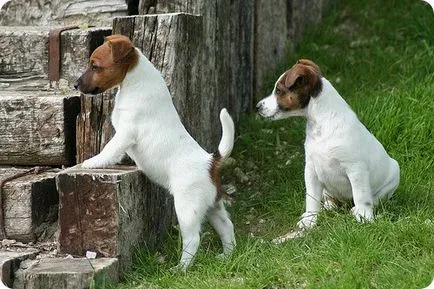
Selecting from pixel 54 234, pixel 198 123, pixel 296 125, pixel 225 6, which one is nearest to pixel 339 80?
pixel 296 125

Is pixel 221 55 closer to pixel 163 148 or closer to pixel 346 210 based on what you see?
pixel 346 210

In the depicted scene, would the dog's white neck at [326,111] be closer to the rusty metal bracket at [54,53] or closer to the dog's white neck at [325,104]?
the dog's white neck at [325,104]

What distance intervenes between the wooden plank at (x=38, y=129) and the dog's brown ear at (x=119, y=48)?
931mm

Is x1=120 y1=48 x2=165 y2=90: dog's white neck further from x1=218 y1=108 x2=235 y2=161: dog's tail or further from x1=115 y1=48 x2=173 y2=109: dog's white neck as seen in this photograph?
x1=218 y1=108 x2=235 y2=161: dog's tail

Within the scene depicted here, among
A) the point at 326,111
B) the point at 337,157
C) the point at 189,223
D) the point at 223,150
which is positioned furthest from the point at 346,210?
the point at 189,223

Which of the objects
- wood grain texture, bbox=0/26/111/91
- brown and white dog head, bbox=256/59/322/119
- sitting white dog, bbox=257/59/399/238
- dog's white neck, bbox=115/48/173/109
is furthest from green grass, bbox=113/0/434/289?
wood grain texture, bbox=0/26/111/91

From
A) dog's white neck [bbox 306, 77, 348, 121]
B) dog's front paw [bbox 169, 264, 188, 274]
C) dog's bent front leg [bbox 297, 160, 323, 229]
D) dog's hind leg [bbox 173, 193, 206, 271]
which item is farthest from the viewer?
dog's bent front leg [bbox 297, 160, 323, 229]

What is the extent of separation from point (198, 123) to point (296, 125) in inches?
55.6

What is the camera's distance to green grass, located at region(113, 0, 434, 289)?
4984 mm

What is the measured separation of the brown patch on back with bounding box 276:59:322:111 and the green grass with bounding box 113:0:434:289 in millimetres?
704

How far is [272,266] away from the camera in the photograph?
5.04 metres

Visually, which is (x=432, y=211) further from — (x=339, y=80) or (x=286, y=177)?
(x=339, y=80)

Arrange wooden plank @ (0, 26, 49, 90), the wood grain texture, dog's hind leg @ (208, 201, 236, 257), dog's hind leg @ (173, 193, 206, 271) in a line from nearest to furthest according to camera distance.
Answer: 1. dog's hind leg @ (173, 193, 206, 271)
2. dog's hind leg @ (208, 201, 236, 257)
3. the wood grain texture
4. wooden plank @ (0, 26, 49, 90)

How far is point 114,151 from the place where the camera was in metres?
5.34
